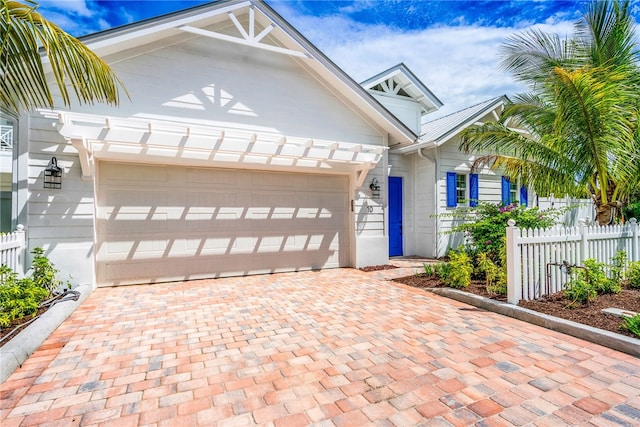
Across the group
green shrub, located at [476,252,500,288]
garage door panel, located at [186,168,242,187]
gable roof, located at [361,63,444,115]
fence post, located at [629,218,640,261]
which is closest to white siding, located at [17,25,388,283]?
garage door panel, located at [186,168,242,187]

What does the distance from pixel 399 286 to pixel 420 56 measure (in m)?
7.67

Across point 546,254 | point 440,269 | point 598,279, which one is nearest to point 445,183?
point 440,269

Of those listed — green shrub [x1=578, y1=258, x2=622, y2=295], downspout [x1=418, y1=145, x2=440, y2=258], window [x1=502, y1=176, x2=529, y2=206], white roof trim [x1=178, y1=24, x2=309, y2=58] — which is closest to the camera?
green shrub [x1=578, y1=258, x2=622, y2=295]

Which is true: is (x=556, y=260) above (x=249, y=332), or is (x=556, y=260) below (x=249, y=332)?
above

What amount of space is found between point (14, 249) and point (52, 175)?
138 cm

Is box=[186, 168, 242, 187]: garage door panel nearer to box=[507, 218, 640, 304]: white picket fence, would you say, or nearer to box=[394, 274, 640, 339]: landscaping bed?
box=[394, 274, 640, 339]: landscaping bed

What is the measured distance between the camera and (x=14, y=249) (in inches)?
192

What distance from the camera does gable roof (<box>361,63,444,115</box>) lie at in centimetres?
1076

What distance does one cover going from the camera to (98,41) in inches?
217

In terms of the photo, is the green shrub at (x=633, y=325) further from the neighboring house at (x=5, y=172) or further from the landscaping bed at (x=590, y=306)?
the neighboring house at (x=5, y=172)

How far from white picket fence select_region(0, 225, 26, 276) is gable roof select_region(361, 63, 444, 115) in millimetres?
9604

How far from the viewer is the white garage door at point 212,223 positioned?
6160mm

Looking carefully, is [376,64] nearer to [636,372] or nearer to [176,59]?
[176,59]

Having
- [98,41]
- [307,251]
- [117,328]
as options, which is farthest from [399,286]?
[98,41]
